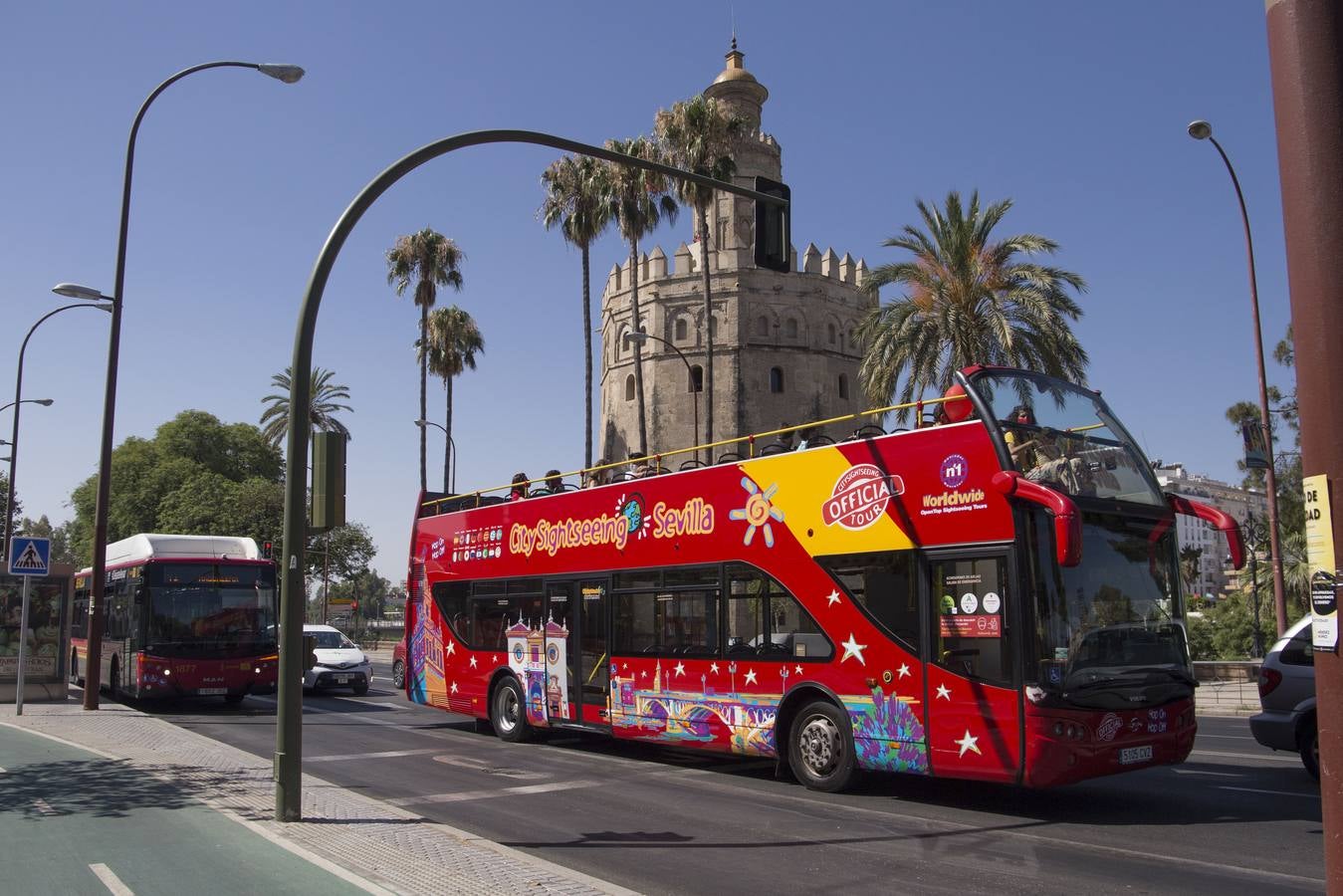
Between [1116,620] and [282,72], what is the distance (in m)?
13.3

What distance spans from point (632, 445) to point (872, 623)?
174ft

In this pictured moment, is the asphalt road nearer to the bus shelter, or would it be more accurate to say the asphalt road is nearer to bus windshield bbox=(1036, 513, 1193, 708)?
bus windshield bbox=(1036, 513, 1193, 708)

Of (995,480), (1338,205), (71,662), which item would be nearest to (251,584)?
(71,662)

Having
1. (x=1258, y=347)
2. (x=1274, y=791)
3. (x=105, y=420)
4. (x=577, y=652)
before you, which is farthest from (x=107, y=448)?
(x=1258, y=347)

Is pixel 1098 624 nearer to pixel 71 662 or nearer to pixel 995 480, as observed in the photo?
pixel 995 480

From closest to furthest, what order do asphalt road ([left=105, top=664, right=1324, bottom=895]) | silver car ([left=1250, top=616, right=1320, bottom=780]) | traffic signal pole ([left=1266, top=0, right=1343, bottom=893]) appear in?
1. traffic signal pole ([left=1266, top=0, right=1343, bottom=893])
2. asphalt road ([left=105, top=664, right=1324, bottom=895])
3. silver car ([left=1250, top=616, right=1320, bottom=780])

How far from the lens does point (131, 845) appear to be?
7.45 meters

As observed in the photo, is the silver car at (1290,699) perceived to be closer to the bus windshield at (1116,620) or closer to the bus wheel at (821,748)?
the bus windshield at (1116,620)

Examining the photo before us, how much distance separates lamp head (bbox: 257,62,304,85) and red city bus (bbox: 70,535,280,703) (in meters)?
9.17

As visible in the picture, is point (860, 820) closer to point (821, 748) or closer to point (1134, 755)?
point (821, 748)

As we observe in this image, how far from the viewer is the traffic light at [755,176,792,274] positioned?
404 inches

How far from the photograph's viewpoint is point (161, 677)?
1906 cm

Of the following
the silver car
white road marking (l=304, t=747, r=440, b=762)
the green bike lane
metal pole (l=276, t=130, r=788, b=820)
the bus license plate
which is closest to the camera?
the green bike lane

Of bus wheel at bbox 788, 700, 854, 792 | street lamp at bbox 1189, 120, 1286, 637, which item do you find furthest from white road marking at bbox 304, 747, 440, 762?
street lamp at bbox 1189, 120, 1286, 637
